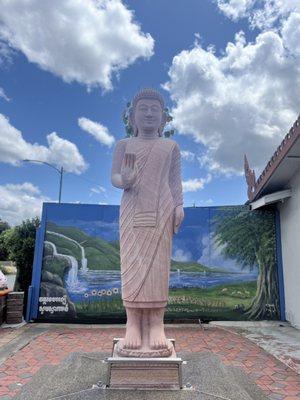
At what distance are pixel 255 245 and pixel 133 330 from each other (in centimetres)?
598

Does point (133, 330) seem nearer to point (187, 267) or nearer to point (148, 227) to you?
point (148, 227)

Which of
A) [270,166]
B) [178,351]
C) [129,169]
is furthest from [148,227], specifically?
[270,166]

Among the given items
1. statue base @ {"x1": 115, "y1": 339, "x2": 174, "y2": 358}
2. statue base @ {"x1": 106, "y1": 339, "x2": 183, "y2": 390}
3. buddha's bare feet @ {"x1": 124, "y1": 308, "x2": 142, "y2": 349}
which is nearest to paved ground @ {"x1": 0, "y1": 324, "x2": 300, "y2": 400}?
statue base @ {"x1": 106, "y1": 339, "x2": 183, "y2": 390}

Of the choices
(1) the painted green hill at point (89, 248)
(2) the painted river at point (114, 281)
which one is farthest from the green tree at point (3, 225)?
(2) the painted river at point (114, 281)

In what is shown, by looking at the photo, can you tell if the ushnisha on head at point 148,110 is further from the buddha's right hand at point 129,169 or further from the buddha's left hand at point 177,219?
the buddha's left hand at point 177,219

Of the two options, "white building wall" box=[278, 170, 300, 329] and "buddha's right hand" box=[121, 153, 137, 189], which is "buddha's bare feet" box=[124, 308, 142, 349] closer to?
"buddha's right hand" box=[121, 153, 137, 189]

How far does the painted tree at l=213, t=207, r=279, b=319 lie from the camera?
833 cm

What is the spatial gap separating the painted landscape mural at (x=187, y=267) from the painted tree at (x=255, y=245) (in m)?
0.02

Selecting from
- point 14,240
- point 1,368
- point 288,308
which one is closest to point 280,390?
point 1,368

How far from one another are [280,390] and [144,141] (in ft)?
10.7

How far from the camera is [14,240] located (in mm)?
9328

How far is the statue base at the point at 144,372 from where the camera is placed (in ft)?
9.25

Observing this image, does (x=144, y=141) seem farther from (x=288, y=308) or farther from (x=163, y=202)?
(x=288, y=308)

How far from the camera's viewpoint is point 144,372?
289 cm
